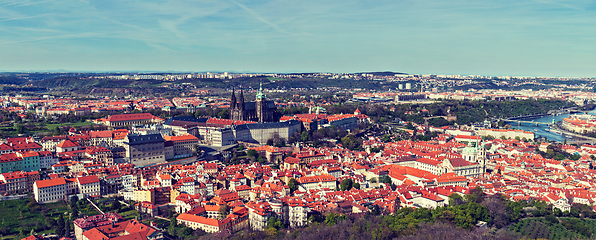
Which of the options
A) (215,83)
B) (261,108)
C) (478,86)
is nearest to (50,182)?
(261,108)

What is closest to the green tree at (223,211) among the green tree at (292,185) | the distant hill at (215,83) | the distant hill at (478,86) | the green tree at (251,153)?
the green tree at (292,185)

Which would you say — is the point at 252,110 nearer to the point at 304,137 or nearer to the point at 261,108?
the point at 261,108

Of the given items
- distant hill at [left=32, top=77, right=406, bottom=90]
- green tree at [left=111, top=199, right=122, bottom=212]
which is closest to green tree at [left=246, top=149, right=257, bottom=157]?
green tree at [left=111, top=199, right=122, bottom=212]

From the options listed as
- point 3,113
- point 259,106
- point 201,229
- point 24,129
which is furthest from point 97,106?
point 201,229

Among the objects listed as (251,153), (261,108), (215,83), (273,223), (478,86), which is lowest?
(273,223)

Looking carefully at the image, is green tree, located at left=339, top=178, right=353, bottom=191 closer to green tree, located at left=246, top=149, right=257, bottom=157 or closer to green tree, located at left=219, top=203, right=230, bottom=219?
green tree, located at left=219, top=203, right=230, bottom=219

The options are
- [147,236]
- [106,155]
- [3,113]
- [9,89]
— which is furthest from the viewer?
[9,89]

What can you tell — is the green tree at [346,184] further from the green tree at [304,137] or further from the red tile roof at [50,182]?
the red tile roof at [50,182]

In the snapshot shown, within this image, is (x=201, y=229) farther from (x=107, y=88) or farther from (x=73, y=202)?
(x=107, y=88)

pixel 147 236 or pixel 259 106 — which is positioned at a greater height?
pixel 259 106
